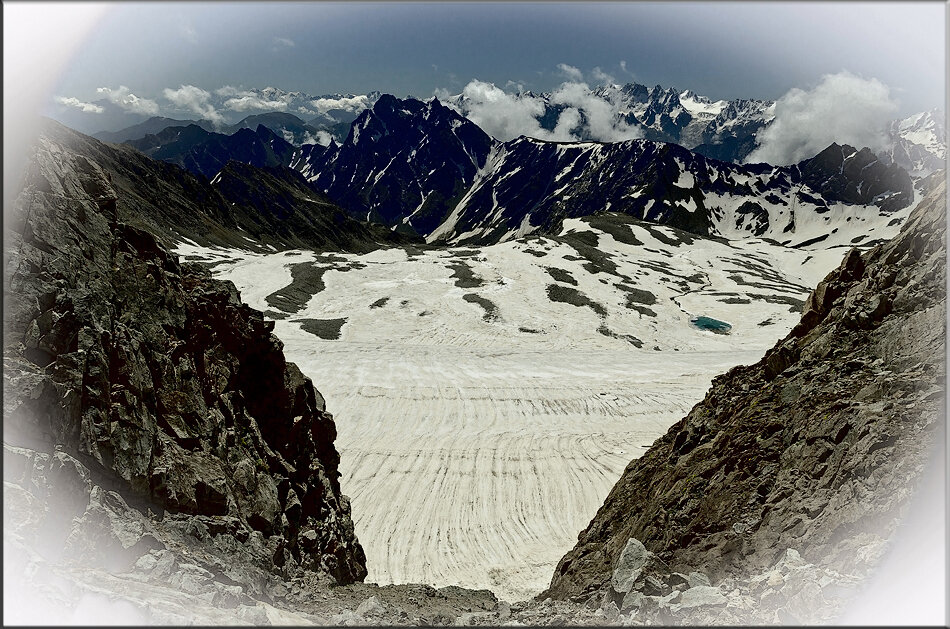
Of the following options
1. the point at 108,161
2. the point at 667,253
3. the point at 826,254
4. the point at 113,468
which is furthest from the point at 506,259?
the point at 108,161

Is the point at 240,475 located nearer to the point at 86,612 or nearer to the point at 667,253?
the point at 86,612

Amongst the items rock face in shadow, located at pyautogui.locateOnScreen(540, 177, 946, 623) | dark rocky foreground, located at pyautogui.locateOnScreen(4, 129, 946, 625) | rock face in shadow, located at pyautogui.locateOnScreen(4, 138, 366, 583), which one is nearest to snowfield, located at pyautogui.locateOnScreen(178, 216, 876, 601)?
rock face in shadow, located at pyautogui.locateOnScreen(4, 138, 366, 583)

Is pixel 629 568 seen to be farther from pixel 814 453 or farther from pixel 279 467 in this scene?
pixel 279 467

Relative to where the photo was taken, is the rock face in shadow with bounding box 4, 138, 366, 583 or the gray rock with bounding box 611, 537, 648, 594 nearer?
the rock face in shadow with bounding box 4, 138, 366, 583

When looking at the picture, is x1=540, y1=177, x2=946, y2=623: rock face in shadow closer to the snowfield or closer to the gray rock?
the gray rock

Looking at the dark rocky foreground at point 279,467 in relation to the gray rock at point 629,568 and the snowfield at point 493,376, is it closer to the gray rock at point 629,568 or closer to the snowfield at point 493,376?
the gray rock at point 629,568

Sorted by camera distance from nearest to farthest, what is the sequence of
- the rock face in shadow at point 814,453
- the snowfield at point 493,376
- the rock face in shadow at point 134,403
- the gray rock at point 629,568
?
the rock face in shadow at point 814,453
the rock face in shadow at point 134,403
the gray rock at point 629,568
the snowfield at point 493,376

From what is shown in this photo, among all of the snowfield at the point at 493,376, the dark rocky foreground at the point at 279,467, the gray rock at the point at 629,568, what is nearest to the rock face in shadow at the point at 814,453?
the dark rocky foreground at the point at 279,467
